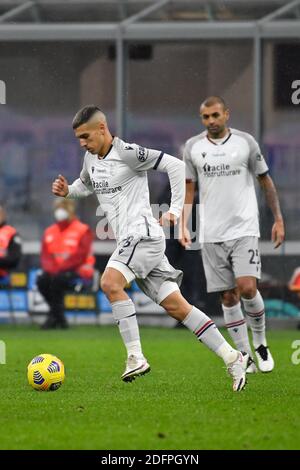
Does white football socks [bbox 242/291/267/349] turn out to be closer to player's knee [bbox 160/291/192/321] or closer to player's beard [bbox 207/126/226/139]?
player's beard [bbox 207/126/226/139]

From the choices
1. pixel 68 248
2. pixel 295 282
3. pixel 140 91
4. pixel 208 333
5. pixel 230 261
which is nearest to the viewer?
pixel 208 333

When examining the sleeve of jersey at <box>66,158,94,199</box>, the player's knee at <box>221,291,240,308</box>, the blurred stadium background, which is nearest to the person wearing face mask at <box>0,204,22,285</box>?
the blurred stadium background

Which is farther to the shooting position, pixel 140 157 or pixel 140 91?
pixel 140 91

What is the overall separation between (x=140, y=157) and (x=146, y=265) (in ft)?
2.61

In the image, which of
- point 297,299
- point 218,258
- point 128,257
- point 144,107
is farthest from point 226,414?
point 144,107

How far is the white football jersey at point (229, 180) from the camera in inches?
416

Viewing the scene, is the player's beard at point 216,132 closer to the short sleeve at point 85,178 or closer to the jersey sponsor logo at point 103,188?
the short sleeve at point 85,178

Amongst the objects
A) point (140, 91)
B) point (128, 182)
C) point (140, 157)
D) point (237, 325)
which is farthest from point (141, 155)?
point (140, 91)

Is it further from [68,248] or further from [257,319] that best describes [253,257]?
[68,248]

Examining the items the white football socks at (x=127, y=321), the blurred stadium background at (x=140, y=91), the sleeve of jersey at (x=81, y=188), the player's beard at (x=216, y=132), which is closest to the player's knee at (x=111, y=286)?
the white football socks at (x=127, y=321)

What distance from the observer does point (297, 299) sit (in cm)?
Answer: 1728

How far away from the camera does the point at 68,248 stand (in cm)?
1750

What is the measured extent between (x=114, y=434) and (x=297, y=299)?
10.8 metres

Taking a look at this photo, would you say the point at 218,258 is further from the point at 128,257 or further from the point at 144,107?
the point at 144,107
